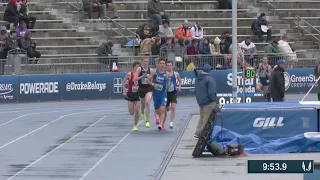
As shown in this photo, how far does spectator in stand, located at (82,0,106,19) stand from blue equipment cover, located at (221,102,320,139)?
58.9ft

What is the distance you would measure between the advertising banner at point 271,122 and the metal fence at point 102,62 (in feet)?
34.7

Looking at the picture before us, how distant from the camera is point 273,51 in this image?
35.8 meters

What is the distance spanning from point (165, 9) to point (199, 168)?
76.6 ft

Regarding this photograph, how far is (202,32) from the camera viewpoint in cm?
3722

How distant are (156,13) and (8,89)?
26.8ft

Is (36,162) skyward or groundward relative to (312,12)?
groundward

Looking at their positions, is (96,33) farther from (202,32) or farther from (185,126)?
(185,126)

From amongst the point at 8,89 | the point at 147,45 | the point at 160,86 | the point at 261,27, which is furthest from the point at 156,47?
the point at 160,86

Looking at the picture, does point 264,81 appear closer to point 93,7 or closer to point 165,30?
point 165,30

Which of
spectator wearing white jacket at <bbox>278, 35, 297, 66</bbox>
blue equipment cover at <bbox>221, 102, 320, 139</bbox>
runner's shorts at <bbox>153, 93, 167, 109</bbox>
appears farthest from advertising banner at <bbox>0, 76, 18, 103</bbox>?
blue equipment cover at <bbox>221, 102, 320, 139</bbox>

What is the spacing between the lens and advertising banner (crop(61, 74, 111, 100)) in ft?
109

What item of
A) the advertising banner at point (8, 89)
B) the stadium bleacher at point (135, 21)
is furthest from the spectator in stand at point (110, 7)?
the advertising banner at point (8, 89)

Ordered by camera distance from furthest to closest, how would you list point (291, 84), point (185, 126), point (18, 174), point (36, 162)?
point (291, 84), point (185, 126), point (36, 162), point (18, 174)

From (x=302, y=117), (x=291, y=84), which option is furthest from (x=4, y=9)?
(x=302, y=117)
